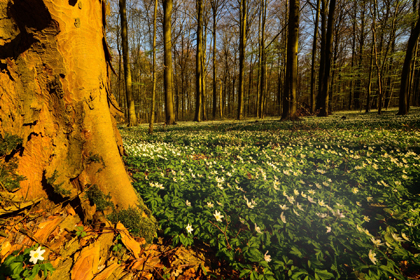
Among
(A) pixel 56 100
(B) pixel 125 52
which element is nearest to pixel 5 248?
(A) pixel 56 100

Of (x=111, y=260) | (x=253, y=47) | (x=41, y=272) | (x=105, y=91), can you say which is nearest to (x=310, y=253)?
(x=111, y=260)

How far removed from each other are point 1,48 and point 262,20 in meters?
23.2

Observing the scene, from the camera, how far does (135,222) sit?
1.89 meters

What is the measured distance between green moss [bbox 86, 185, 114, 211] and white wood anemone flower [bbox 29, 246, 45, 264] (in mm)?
562

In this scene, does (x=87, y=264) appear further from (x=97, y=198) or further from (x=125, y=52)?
(x=125, y=52)

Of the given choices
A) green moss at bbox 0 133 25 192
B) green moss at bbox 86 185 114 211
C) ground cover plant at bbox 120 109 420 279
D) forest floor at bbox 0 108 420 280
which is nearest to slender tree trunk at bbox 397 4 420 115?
ground cover plant at bbox 120 109 420 279

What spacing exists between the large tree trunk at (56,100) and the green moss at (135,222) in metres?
0.11

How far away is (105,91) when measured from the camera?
6.93 ft

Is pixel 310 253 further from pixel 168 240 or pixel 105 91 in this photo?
pixel 105 91

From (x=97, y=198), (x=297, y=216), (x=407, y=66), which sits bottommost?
(x=297, y=216)

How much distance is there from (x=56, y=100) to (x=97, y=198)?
1.05 metres

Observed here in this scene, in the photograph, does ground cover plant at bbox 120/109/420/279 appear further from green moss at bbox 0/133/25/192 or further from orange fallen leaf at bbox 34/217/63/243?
green moss at bbox 0/133/25/192

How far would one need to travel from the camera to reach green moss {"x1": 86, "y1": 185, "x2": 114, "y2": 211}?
5.86ft

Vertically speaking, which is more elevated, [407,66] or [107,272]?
[407,66]
